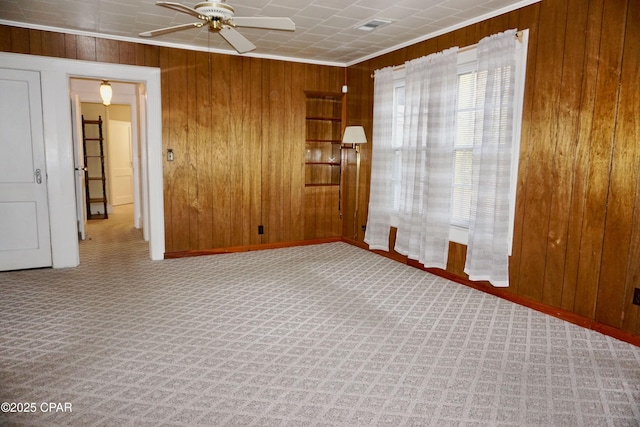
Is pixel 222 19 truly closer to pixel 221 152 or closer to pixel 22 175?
pixel 221 152

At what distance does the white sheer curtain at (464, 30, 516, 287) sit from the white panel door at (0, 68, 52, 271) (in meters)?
4.76

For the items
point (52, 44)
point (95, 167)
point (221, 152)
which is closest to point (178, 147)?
point (221, 152)

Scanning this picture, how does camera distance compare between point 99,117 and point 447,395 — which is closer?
point 447,395

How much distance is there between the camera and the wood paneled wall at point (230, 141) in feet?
17.4

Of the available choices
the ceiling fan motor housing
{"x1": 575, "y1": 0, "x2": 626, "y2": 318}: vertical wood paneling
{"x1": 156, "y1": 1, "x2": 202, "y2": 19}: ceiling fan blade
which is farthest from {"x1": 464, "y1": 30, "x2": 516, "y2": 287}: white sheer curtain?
{"x1": 156, "y1": 1, "x2": 202, "y2": 19}: ceiling fan blade

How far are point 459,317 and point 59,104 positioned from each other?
4839mm

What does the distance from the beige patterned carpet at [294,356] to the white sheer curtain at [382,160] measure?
110cm

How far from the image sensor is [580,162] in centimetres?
333

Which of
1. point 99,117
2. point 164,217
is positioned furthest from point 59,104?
point 99,117

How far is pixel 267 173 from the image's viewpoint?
603 centimetres

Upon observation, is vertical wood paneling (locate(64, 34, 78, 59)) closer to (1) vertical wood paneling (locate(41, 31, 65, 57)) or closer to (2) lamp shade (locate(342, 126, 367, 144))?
(1) vertical wood paneling (locate(41, 31, 65, 57))

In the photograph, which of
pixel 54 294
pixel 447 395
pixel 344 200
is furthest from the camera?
pixel 344 200

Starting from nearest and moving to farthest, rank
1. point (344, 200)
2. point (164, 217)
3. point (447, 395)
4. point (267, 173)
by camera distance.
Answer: point (447, 395) → point (164, 217) → point (267, 173) → point (344, 200)

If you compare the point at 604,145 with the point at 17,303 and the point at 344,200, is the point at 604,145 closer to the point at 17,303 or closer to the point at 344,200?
the point at 344,200
